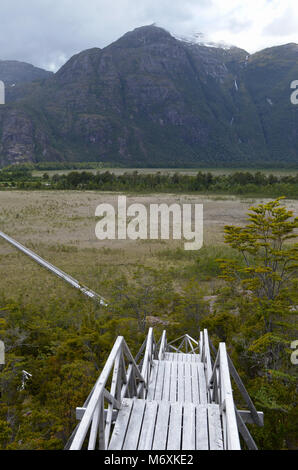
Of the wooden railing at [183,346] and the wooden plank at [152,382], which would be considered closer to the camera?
the wooden plank at [152,382]

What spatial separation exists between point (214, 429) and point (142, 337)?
→ 5815mm

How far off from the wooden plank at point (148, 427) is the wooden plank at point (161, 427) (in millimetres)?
38

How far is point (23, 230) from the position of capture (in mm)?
28469

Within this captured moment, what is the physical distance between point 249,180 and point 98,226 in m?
45.0

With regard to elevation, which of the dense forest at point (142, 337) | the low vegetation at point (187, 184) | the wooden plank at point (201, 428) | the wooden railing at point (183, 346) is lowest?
the wooden railing at point (183, 346)

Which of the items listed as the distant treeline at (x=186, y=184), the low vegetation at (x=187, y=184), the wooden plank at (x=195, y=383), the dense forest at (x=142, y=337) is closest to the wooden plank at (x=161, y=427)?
the wooden plank at (x=195, y=383)

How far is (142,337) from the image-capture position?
30.0 ft

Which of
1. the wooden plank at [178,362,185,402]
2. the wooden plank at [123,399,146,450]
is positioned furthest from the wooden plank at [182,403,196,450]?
the wooden plank at [178,362,185,402]

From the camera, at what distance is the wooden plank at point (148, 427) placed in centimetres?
319

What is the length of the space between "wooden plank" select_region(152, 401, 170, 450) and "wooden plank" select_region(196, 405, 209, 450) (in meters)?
0.30

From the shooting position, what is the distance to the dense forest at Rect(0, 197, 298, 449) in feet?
18.7

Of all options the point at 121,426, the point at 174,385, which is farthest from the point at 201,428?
the point at 174,385

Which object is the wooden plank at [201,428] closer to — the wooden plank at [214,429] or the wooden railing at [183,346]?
the wooden plank at [214,429]

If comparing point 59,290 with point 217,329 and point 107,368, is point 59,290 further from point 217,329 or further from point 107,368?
point 107,368
